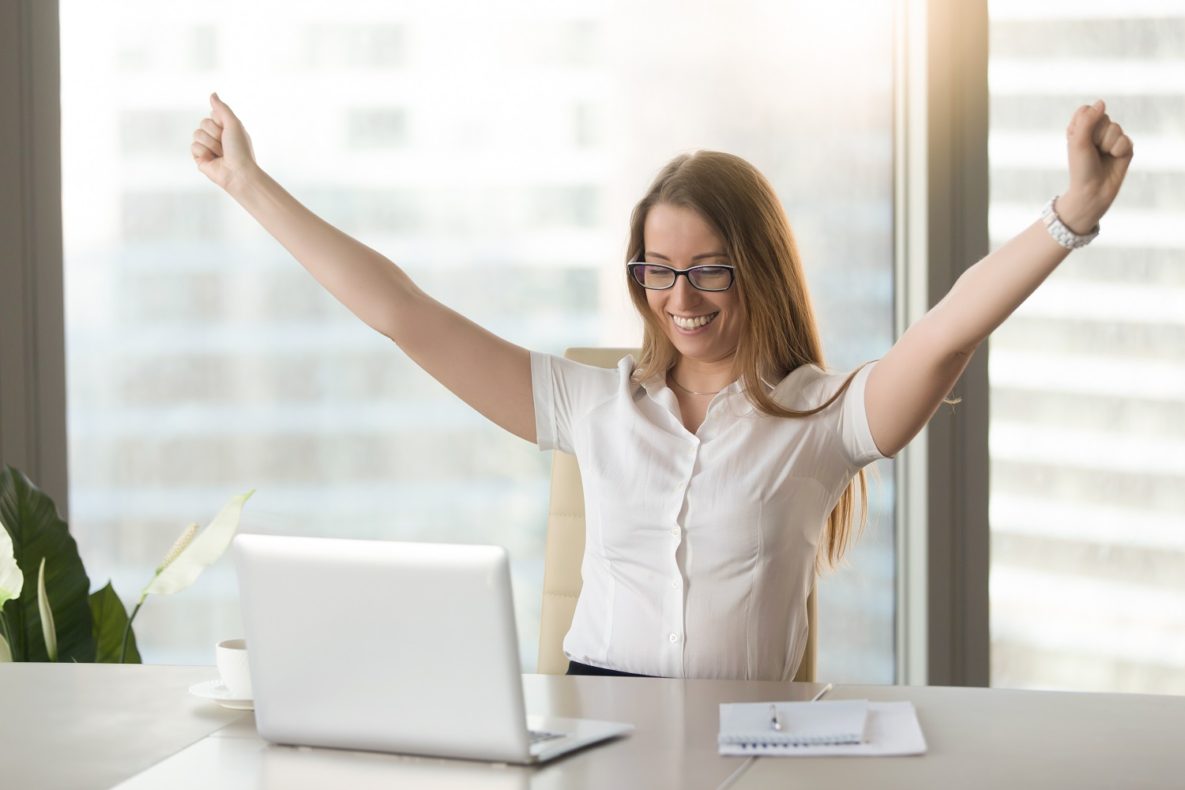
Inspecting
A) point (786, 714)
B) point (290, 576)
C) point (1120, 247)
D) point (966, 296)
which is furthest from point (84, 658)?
point (1120, 247)

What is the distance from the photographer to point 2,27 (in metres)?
2.60

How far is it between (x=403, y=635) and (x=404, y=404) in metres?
1.68

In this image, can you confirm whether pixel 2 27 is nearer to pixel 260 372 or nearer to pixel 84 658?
pixel 260 372

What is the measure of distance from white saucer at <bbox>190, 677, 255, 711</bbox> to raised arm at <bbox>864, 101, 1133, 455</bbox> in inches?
35.3

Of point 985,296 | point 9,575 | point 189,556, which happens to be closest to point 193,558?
point 189,556

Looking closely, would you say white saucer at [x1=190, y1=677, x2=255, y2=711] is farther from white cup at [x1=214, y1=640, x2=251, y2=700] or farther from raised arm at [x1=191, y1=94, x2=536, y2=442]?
raised arm at [x1=191, y1=94, x2=536, y2=442]

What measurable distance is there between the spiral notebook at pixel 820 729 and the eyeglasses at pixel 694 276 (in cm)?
69

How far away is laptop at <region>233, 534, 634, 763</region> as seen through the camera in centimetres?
108

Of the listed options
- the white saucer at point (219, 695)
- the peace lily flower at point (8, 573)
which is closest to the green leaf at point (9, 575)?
the peace lily flower at point (8, 573)

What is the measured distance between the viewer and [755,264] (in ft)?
5.83

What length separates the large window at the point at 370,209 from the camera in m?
2.70

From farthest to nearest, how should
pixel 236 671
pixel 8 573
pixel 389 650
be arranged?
pixel 8 573
pixel 236 671
pixel 389 650

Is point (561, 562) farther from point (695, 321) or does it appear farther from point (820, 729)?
point (820, 729)

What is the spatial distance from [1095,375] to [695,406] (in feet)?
4.52
